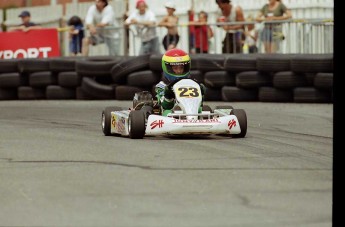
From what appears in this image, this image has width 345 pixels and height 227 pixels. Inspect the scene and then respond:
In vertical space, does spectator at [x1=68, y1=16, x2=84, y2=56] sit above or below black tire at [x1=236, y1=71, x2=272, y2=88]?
above

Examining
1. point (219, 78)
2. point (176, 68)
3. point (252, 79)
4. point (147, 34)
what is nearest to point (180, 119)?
point (176, 68)

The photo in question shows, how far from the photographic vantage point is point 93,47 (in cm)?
2039

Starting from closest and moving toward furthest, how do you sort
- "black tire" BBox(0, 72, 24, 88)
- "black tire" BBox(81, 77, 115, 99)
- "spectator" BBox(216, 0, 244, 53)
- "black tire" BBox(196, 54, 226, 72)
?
1. "black tire" BBox(196, 54, 226, 72)
2. "spectator" BBox(216, 0, 244, 53)
3. "black tire" BBox(81, 77, 115, 99)
4. "black tire" BBox(0, 72, 24, 88)

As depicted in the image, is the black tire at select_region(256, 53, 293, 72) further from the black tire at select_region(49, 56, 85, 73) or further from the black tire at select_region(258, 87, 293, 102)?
the black tire at select_region(49, 56, 85, 73)

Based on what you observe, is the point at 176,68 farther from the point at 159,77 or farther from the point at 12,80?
the point at 12,80

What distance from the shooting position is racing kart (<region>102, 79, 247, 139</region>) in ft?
37.4

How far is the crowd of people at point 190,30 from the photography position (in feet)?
60.6

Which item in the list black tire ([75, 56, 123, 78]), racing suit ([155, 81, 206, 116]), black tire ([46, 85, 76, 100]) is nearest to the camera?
racing suit ([155, 81, 206, 116])

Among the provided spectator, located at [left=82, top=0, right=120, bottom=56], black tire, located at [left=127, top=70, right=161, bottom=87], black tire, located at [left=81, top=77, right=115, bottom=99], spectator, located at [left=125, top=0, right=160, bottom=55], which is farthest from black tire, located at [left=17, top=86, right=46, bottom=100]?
black tire, located at [left=127, top=70, right=161, bottom=87]

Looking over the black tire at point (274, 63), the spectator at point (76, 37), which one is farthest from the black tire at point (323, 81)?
the spectator at point (76, 37)

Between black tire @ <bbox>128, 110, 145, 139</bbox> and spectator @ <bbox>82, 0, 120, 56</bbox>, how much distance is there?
8162mm

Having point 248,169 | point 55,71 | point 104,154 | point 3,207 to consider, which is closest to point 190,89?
point 104,154

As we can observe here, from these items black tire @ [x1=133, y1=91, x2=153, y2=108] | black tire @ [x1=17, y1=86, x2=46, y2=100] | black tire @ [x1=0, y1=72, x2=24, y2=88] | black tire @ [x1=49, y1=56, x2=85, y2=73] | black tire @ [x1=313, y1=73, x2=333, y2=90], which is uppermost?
black tire @ [x1=133, y1=91, x2=153, y2=108]

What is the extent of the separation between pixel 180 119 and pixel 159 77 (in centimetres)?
655
